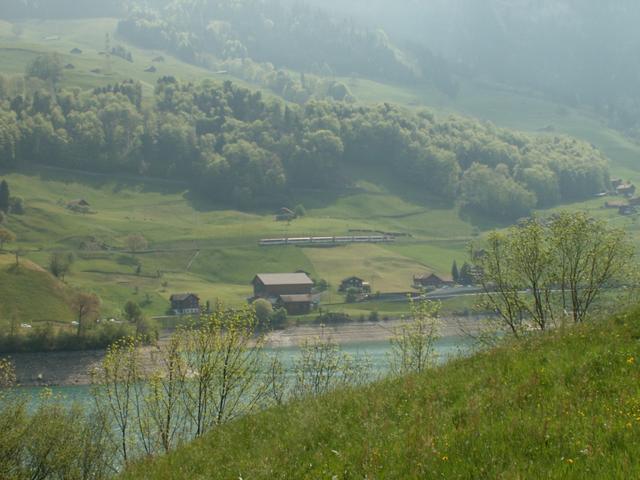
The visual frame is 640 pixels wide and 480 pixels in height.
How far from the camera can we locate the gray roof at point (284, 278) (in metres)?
167

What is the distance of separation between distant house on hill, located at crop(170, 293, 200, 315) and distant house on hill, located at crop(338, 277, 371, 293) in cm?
3385

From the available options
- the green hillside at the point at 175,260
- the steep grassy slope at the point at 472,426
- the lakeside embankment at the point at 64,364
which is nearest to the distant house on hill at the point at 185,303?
the green hillside at the point at 175,260

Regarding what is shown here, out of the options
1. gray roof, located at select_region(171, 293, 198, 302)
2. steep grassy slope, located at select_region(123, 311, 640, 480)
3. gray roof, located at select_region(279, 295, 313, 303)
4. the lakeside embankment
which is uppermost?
steep grassy slope, located at select_region(123, 311, 640, 480)

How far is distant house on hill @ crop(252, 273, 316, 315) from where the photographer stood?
160625mm

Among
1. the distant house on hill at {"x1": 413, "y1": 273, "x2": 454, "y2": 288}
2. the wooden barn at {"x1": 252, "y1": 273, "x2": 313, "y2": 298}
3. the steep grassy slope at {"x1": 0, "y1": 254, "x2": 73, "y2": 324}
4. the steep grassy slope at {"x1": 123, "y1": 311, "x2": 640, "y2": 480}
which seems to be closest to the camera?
the steep grassy slope at {"x1": 123, "y1": 311, "x2": 640, "y2": 480}

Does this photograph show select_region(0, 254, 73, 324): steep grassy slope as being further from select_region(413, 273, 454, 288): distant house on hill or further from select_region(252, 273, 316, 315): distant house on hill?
select_region(413, 273, 454, 288): distant house on hill

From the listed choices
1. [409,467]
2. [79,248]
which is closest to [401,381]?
[409,467]

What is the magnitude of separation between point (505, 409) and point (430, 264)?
18006 centimetres

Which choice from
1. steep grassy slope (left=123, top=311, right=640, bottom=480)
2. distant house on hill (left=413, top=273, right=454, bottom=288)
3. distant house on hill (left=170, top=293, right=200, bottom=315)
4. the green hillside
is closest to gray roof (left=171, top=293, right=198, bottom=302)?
distant house on hill (left=170, top=293, right=200, bottom=315)

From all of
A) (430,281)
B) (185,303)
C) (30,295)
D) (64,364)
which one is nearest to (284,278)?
(185,303)

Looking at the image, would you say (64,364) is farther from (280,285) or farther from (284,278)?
(284,278)

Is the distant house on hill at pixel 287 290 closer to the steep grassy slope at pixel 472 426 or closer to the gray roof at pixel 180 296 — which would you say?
the gray roof at pixel 180 296

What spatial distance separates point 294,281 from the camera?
553 feet

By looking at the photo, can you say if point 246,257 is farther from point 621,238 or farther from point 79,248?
point 621,238
